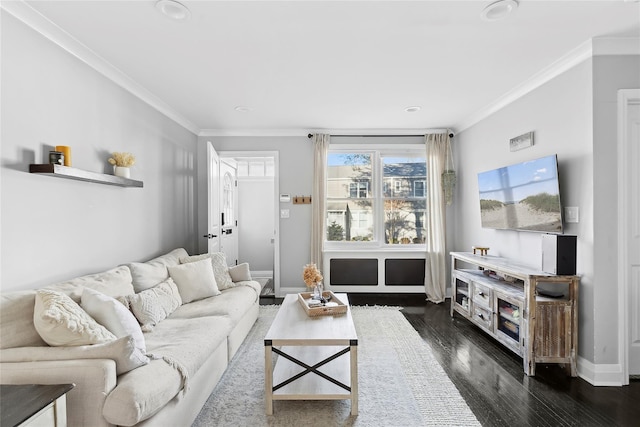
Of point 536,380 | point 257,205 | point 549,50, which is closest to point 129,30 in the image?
point 549,50

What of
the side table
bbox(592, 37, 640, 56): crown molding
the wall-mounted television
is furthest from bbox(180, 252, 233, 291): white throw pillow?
bbox(592, 37, 640, 56): crown molding

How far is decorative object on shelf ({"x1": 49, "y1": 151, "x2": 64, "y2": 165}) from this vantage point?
2117 millimetres

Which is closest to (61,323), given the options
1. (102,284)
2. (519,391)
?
(102,284)

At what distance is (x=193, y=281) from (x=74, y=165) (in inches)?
56.2

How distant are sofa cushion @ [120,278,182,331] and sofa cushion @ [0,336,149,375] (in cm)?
78

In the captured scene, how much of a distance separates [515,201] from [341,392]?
8.36ft

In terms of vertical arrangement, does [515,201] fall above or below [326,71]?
below

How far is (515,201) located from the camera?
3303 mm

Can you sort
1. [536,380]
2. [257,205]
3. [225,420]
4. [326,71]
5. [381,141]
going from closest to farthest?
[225,420], [536,380], [326,71], [381,141], [257,205]

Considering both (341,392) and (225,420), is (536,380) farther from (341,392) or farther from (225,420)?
(225,420)

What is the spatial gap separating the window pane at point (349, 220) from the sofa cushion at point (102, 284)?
306cm

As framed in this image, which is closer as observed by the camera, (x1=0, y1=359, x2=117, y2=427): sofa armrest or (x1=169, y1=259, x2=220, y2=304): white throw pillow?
(x1=0, y1=359, x2=117, y2=427): sofa armrest

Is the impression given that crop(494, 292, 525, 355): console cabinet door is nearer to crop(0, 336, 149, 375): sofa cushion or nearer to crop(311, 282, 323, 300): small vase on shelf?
crop(311, 282, 323, 300): small vase on shelf

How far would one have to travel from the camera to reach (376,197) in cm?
515
